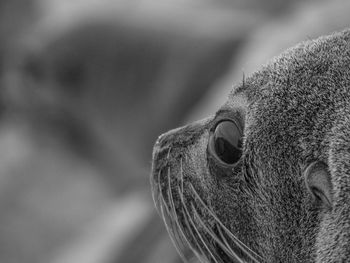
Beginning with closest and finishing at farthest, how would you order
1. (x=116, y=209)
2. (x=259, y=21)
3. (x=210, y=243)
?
(x=210, y=243)
(x=116, y=209)
(x=259, y=21)

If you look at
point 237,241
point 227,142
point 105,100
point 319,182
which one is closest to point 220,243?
point 237,241

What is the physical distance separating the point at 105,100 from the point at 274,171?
4.07 m

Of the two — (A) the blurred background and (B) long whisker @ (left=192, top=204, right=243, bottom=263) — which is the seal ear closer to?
(B) long whisker @ (left=192, top=204, right=243, bottom=263)

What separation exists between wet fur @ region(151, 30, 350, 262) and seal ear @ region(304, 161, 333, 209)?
2 cm

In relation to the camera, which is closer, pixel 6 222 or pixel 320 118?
pixel 320 118

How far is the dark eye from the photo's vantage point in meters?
2.15

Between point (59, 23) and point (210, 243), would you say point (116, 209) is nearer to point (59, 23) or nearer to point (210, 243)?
point (59, 23)

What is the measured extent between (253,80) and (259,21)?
12.7 ft

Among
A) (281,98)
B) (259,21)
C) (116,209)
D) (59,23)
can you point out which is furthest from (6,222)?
(281,98)

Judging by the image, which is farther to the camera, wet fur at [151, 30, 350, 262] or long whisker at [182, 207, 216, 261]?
long whisker at [182, 207, 216, 261]

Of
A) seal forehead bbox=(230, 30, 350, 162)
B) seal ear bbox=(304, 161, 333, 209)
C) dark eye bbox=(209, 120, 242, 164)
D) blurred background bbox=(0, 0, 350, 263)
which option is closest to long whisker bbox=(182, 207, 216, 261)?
dark eye bbox=(209, 120, 242, 164)

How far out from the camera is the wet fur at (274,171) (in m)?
1.75

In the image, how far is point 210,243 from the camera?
91.5 inches

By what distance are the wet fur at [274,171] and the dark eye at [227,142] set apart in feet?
0.10
